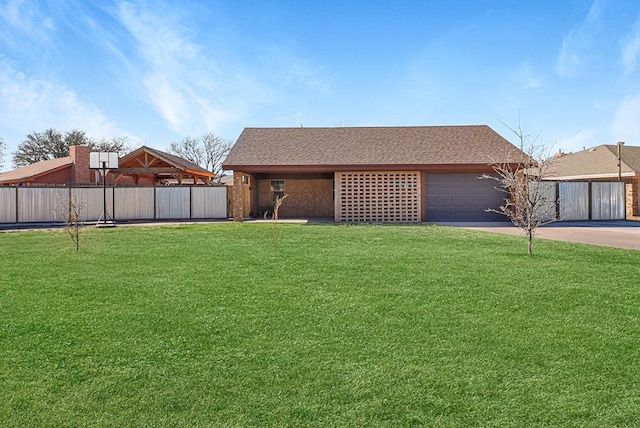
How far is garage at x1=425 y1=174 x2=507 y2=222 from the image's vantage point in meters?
18.5

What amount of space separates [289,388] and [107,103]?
19.5m

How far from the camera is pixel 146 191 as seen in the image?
63.2 ft

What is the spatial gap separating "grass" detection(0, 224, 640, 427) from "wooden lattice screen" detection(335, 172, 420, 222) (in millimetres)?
11230

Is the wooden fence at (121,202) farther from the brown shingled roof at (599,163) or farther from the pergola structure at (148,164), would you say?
the brown shingled roof at (599,163)

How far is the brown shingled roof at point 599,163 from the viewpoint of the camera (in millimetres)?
22734

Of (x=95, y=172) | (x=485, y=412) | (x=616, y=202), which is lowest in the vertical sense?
(x=485, y=412)

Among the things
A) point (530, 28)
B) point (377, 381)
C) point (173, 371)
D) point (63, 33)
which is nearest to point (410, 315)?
point (377, 381)

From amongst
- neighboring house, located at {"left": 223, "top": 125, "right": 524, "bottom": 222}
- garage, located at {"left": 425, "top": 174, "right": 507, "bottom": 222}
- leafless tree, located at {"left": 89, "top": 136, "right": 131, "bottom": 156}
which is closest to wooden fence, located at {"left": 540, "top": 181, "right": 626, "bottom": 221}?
neighboring house, located at {"left": 223, "top": 125, "right": 524, "bottom": 222}

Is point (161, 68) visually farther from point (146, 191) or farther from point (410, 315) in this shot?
point (410, 315)

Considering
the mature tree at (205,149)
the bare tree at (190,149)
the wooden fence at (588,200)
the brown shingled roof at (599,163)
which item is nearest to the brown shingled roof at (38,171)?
the bare tree at (190,149)

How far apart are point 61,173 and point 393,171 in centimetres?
2169

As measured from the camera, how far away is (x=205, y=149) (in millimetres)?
51938

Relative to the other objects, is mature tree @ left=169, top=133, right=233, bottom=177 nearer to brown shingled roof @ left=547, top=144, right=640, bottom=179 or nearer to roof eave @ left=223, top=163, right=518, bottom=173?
roof eave @ left=223, top=163, right=518, bottom=173

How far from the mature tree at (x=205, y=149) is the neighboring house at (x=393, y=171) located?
33290mm
